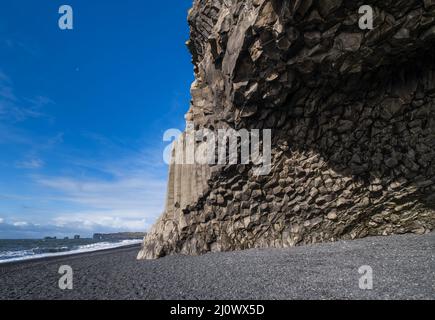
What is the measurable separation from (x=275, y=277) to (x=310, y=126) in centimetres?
Answer: 946

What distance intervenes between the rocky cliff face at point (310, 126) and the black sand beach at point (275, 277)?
2.12 m

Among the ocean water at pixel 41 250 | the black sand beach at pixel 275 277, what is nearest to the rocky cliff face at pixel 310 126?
the black sand beach at pixel 275 277

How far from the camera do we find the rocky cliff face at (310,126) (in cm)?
1247

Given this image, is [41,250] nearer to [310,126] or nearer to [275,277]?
[275,277]

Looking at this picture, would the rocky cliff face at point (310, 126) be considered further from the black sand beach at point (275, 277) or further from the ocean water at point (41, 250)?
the ocean water at point (41, 250)

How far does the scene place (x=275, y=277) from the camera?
368 inches

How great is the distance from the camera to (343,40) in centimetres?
1212

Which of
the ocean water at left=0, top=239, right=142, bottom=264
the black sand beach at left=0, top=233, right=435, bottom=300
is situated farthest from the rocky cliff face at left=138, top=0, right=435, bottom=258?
the ocean water at left=0, top=239, right=142, bottom=264

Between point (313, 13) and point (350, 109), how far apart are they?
234 inches

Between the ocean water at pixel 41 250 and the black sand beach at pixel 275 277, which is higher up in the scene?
the black sand beach at pixel 275 277

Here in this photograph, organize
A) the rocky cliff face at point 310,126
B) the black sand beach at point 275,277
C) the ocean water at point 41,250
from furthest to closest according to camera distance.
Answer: the ocean water at point 41,250 < the rocky cliff face at point 310,126 < the black sand beach at point 275,277

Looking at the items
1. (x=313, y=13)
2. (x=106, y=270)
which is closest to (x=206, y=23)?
(x=313, y=13)

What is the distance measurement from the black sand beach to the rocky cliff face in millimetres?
2121

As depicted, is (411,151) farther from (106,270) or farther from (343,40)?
(106,270)
